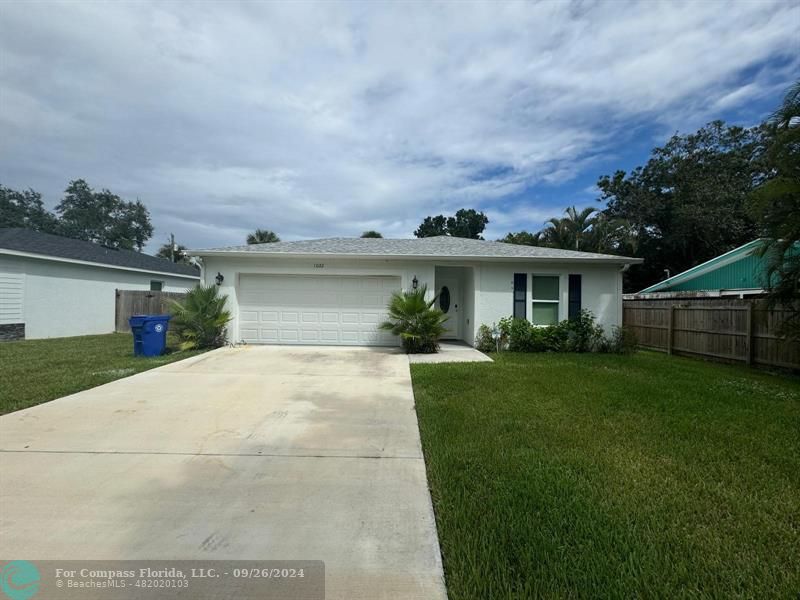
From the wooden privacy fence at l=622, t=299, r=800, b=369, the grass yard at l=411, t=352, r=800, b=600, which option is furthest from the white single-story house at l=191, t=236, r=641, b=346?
the grass yard at l=411, t=352, r=800, b=600

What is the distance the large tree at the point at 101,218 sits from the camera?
1656 inches

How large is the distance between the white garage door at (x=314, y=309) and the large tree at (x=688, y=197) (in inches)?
844

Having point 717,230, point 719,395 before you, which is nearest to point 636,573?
point 719,395

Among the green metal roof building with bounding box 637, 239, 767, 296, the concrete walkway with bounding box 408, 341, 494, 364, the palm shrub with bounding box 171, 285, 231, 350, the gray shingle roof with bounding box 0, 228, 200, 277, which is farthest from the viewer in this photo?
the green metal roof building with bounding box 637, 239, 767, 296

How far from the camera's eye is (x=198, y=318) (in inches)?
392

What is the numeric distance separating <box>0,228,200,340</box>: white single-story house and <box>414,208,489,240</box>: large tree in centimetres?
3356

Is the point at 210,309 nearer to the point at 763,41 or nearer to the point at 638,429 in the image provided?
the point at 638,429

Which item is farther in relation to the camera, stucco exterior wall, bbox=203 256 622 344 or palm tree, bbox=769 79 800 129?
stucco exterior wall, bbox=203 256 622 344

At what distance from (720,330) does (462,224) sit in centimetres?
3680

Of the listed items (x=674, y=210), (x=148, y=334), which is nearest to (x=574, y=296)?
(x=148, y=334)

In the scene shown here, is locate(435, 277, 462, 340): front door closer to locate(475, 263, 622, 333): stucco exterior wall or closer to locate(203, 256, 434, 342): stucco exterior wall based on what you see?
locate(203, 256, 434, 342): stucco exterior wall

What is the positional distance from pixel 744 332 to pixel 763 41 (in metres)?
6.97

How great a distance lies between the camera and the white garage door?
11.0 meters

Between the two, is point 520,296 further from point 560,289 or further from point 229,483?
point 229,483
